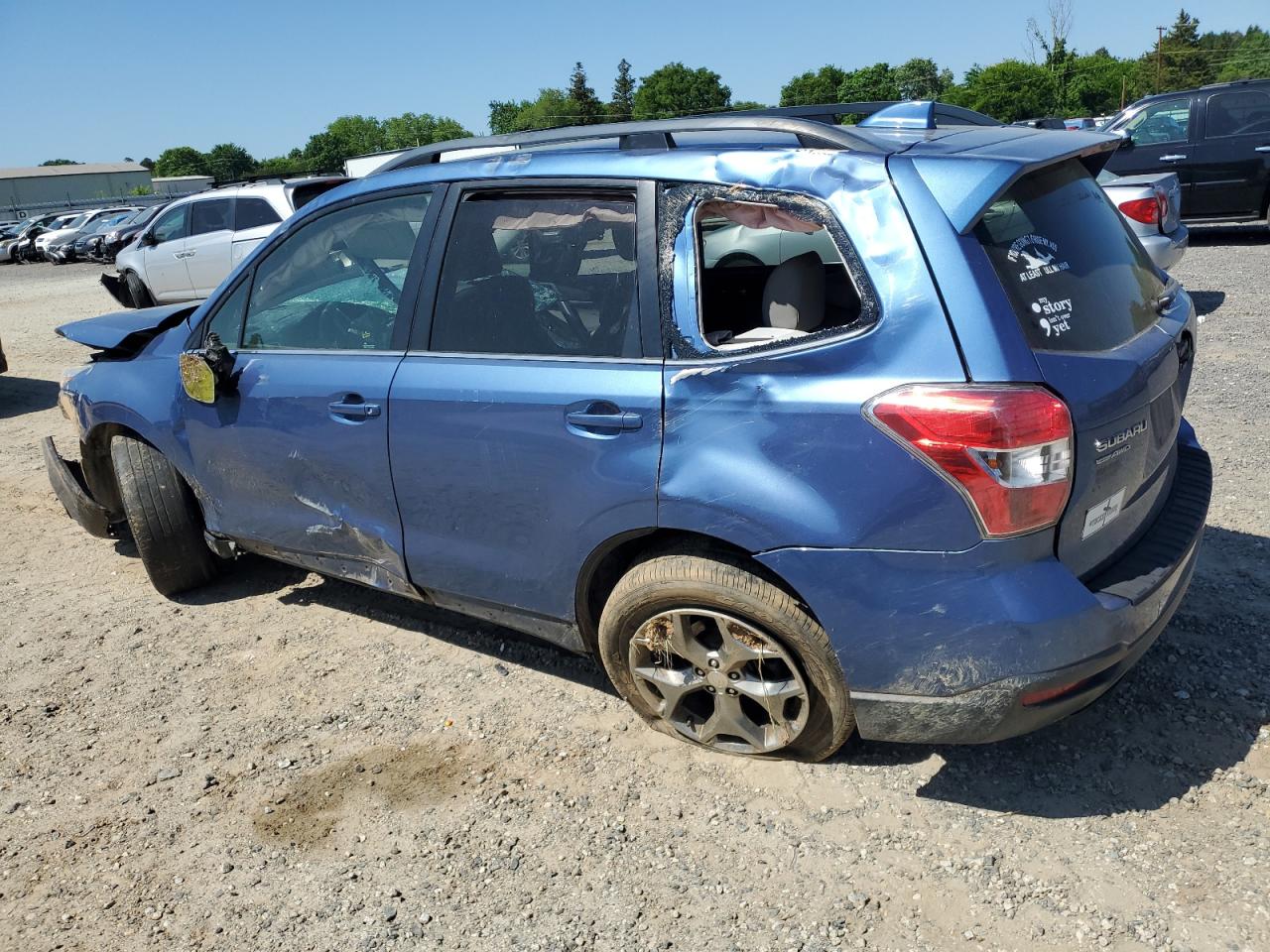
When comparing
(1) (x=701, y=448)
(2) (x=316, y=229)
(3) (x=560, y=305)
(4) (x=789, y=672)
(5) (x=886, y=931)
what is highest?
(2) (x=316, y=229)

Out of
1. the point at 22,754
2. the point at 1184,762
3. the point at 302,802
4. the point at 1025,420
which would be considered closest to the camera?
the point at 1025,420

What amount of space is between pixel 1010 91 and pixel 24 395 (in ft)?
292

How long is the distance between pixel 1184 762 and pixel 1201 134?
11.8 meters

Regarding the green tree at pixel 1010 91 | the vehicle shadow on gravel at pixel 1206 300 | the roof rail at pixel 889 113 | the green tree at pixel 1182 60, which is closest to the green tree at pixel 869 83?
the green tree at pixel 1010 91

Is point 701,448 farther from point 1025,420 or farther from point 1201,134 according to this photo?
point 1201,134

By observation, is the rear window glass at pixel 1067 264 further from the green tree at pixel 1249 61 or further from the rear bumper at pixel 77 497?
the green tree at pixel 1249 61

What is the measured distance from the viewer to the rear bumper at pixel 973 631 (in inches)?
92.0

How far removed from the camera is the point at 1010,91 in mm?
83125

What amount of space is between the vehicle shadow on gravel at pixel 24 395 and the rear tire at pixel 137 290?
4307 millimetres

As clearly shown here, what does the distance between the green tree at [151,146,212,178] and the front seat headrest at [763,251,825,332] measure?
16468 centimetres

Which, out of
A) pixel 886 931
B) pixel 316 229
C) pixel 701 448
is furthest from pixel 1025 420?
pixel 316 229

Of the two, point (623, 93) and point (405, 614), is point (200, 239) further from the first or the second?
point (623, 93)

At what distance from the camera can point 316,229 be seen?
12.2ft

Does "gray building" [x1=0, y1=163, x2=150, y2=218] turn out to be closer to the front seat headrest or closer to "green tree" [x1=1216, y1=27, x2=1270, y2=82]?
the front seat headrest
